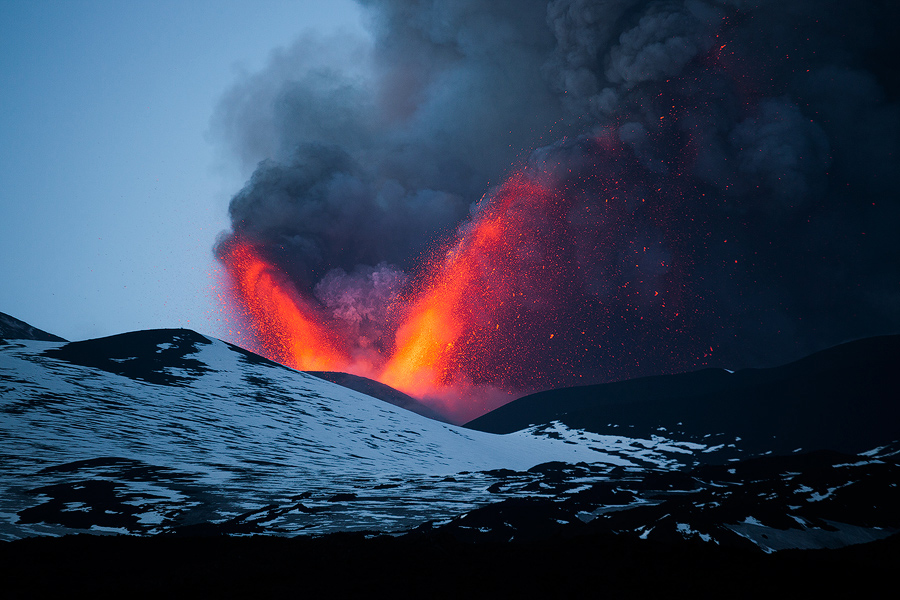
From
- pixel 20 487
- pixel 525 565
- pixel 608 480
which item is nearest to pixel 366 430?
pixel 608 480

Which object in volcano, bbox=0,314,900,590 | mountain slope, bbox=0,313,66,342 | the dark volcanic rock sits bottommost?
volcano, bbox=0,314,900,590

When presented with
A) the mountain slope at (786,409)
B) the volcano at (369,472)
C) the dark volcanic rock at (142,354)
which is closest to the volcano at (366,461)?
the volcano at (369,472)

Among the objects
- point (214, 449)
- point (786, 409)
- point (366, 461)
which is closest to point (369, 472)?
point (366, 461)

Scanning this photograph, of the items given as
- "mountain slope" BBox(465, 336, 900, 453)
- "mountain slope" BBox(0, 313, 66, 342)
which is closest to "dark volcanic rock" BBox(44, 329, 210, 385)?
"mountain slope" BBox(0, 313, 66, 342)

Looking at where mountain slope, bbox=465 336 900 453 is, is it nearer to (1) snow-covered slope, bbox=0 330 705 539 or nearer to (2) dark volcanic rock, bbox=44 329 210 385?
(1) snow-covered slope, bbox=0 330 705 539

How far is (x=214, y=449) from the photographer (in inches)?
2977

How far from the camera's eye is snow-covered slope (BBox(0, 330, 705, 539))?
44750 millimetres

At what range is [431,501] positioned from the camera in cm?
5531

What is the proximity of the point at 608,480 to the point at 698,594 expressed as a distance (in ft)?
217

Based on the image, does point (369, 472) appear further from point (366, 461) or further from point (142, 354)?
point (142, 354)

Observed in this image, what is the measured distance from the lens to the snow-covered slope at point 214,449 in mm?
44750

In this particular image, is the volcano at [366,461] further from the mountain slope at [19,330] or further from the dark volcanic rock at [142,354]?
the mountain slope at [19,330]

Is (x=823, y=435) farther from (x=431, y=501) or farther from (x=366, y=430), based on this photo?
(x=431, y=501)

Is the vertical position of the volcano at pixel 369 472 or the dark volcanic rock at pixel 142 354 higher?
the dark volcanic rock at pixel 142 354
